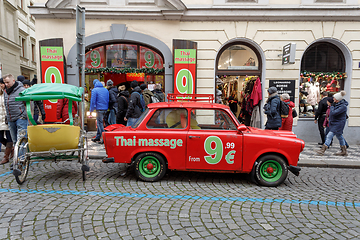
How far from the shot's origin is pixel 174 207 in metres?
3.62

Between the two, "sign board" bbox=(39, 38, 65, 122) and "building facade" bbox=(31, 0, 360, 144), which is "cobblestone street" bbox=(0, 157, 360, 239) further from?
"building facade" bbox=(31, 0, 360, 144)

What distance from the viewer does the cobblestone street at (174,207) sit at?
116 inches

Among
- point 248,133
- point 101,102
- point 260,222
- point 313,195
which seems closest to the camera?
point 260,222

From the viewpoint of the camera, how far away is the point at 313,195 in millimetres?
4277

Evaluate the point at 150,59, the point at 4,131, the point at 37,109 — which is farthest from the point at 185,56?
the point at 4,131

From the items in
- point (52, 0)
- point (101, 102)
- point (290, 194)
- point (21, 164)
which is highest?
point (52, 0)

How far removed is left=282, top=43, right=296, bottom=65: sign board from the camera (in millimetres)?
8711

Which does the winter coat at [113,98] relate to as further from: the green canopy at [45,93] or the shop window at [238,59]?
the shop window at [238,59]

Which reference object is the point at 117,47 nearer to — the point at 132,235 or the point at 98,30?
the point at 98,30

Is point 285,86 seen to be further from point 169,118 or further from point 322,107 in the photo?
point 169,118

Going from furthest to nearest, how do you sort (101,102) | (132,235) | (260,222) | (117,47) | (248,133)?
(117,47) < (101,102) < (248,133) < (260,222) < (132,235)

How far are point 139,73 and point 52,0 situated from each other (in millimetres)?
4129

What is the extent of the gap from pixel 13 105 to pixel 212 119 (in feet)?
15.0

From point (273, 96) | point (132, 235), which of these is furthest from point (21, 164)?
point (273, 96)
